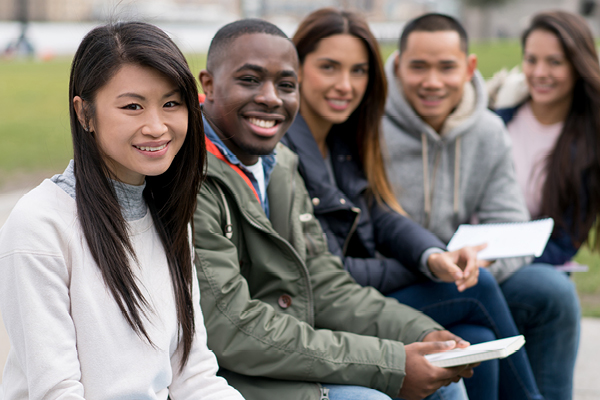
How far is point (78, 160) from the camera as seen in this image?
117 cm

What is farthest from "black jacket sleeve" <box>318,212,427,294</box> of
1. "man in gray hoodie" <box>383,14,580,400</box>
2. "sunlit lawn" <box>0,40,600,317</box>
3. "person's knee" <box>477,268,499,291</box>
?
"sunlit lawn" <box>0,40,600,317</box>

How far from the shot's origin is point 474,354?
4.78 feet

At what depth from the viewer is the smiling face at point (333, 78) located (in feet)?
6.59

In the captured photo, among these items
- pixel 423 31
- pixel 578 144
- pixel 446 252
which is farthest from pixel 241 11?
pixel 446 252

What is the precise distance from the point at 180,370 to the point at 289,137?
847 millimetres

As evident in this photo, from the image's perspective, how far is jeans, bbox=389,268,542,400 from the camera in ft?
6.06

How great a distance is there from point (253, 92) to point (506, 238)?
41.8 inches

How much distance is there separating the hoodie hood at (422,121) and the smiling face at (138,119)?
123cm

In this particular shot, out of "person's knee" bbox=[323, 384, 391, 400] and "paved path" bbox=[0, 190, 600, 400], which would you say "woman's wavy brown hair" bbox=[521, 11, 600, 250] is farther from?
"person's knee" bbox=[323, 384, 391, 400]

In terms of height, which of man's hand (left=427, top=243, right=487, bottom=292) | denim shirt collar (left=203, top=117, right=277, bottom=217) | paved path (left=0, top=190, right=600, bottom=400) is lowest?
paved path (left=0, top=190, right=600, bottom=400)

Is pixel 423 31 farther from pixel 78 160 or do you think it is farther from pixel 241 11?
pixel 241 11

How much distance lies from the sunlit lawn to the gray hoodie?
0.91 feet

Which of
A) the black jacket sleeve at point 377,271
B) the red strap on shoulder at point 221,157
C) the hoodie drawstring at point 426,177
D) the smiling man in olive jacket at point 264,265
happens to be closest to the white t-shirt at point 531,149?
the hoodie drawstring at point 426,177

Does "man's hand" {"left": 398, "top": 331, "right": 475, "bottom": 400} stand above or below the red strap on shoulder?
below
